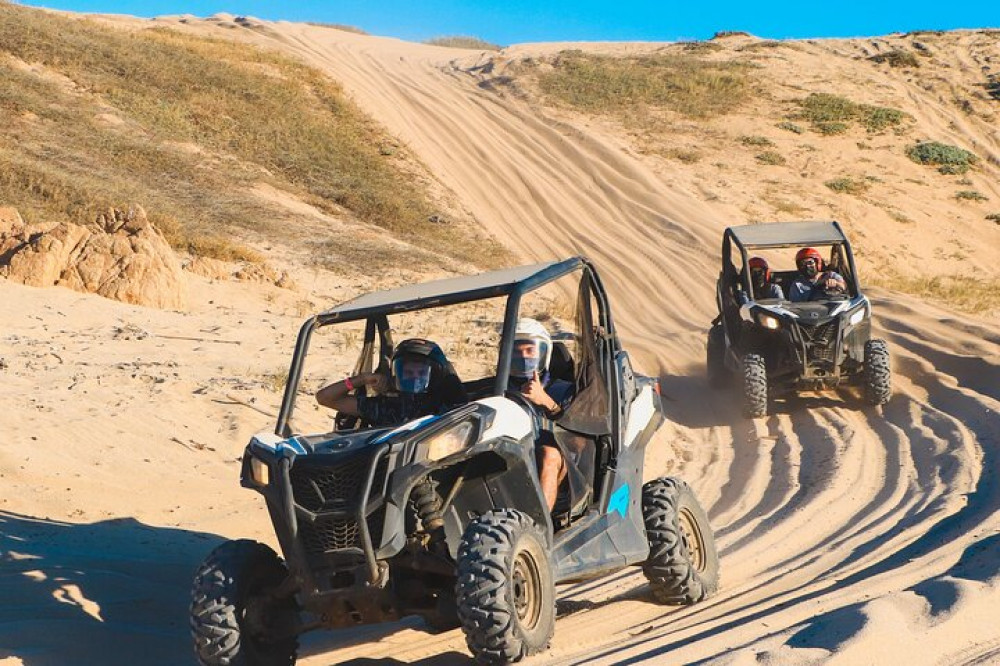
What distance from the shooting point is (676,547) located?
247 inches

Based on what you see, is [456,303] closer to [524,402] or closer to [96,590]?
[524,402]

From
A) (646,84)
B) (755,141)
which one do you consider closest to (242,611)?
(755,141)

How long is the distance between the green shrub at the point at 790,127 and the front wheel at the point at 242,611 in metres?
30.9

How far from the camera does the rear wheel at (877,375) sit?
41.0 feet

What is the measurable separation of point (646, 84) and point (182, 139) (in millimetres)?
17341

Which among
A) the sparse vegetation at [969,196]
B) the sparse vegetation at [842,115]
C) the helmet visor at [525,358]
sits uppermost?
the sparse vegetation at [842,115]

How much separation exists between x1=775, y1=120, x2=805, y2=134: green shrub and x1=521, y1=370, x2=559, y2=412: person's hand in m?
30.0

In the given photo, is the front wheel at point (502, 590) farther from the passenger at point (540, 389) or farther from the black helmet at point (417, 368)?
the black helmet at point (417, 368)

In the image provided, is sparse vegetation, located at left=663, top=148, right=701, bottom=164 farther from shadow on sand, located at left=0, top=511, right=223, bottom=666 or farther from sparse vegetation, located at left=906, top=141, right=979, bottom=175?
shadow on sand, located at left=0, top=511, right=223, bottom=666

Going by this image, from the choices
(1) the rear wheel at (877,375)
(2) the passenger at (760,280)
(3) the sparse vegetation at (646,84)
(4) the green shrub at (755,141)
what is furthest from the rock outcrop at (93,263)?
(3) the sparse vegetation at (646,84)

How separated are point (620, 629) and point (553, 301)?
482 inches

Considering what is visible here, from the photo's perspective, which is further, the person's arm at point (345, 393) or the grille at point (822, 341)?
the grille at point (822, 341)

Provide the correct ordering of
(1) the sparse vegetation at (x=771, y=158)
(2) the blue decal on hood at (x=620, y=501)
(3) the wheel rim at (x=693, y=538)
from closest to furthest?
(2) the blue decal on hood at (x=620, y=501) < (3) the wheel rim at (x=693, y=538) < (1) the sparse vegetation at (x=771, y=158)

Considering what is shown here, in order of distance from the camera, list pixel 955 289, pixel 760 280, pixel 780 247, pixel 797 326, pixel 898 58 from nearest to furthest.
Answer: pixel 797 326
pixel 780 247
pixel 760 280
pixel 955 289
pixel 898 58
